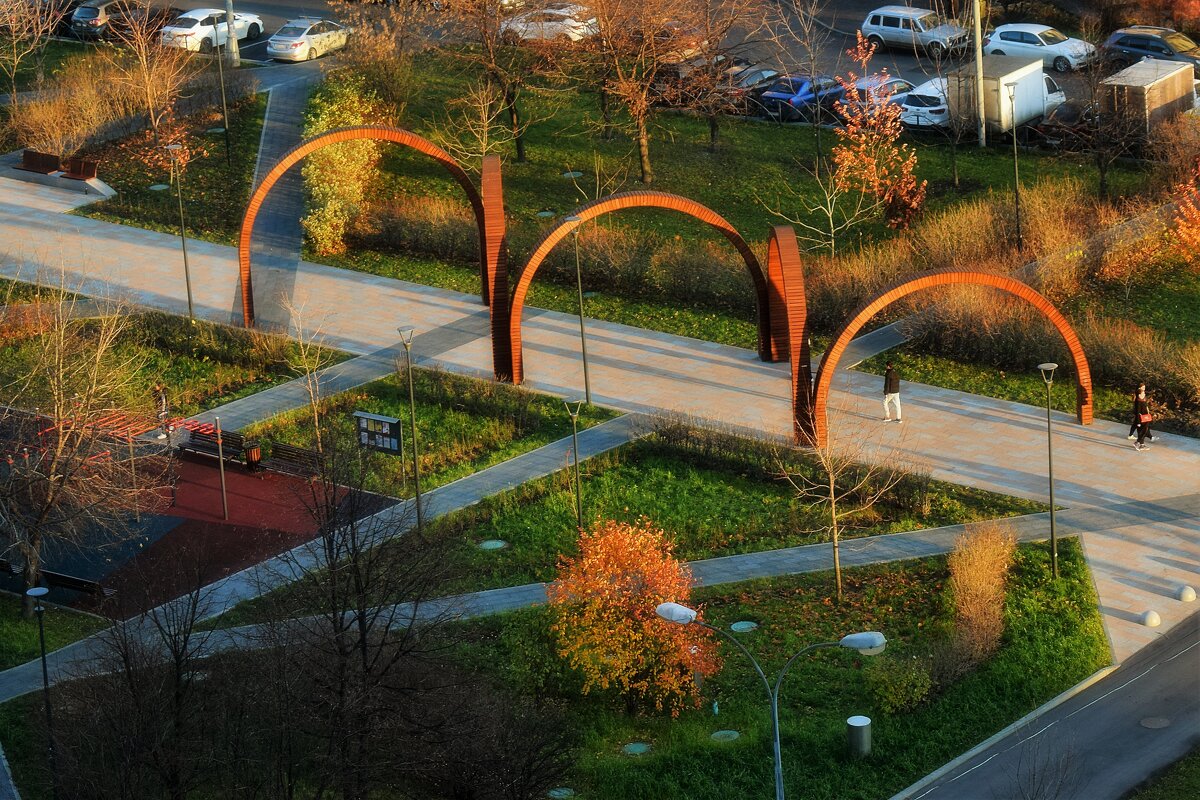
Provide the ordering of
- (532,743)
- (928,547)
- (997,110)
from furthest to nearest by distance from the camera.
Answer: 1. (997,110)
2. (928,547)
3. (532,743)

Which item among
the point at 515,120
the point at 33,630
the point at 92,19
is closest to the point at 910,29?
the point at 515,120

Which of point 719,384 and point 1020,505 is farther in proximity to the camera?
point 719,384

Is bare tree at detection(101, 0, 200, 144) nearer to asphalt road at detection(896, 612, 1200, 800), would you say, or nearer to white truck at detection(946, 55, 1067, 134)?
white truck at detection(946, 55, 1067, 134)

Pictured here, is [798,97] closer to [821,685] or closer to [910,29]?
[910,29]

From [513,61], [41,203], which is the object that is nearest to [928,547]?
[513,61]

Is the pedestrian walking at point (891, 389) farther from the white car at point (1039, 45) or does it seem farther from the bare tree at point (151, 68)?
the bare tree at point (151, 68)

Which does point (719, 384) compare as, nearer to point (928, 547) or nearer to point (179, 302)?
point (928, 547)

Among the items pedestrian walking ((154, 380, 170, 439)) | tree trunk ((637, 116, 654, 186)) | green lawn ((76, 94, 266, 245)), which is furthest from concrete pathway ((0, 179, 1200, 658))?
tree trunk ((637, 116, 654, 186))
